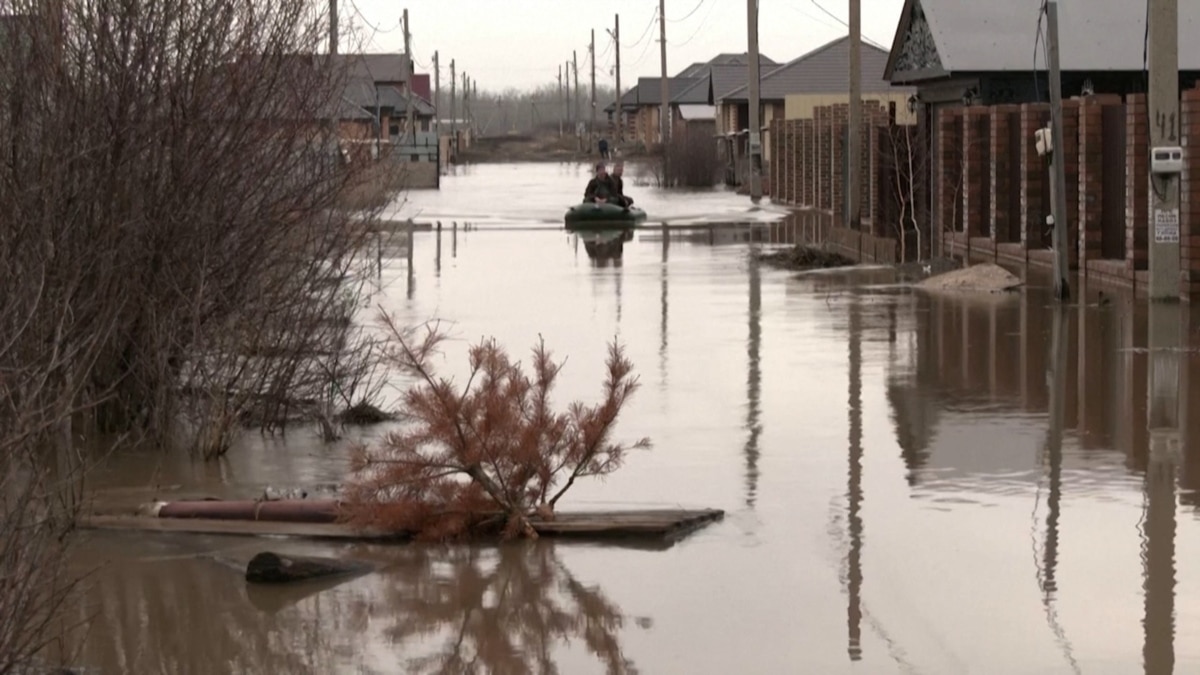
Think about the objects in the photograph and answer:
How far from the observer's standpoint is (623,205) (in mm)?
38344

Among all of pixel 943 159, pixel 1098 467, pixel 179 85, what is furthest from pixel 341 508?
pixel 943 159

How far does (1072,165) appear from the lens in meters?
24.6

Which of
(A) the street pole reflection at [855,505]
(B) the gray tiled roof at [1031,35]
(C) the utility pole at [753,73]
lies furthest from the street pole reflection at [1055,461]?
(C) the utility pole at [753,73]

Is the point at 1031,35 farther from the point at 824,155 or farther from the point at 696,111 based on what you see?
the point at 696,111

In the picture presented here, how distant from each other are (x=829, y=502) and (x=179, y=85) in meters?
4.56

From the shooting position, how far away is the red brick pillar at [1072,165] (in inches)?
949

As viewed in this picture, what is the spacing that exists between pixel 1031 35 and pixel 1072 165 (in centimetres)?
816

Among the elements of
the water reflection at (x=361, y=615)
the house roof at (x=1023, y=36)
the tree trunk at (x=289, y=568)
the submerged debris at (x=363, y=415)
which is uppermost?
the house roof at (x=1023, y=36)

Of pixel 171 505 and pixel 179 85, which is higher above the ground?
pixel 179 85

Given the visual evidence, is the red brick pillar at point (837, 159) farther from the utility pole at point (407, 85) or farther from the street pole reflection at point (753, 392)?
the street pole reflection at point (753, 392)

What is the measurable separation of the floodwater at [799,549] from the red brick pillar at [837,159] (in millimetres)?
20589

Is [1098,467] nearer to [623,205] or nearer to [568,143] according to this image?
[623,205]

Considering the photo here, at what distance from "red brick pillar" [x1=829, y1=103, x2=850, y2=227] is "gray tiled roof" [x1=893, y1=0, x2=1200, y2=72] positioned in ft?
16.7

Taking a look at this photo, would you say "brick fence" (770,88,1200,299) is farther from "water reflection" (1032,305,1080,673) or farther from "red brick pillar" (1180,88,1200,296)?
"water reflection" (1032,305,1080,673)
